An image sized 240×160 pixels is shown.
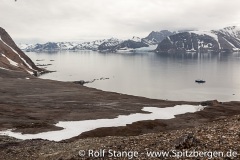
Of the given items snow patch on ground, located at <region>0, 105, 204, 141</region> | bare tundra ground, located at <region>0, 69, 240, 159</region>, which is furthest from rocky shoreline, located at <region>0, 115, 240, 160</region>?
snow patch on ground, located at <region>0, 105, 204, 141</region>

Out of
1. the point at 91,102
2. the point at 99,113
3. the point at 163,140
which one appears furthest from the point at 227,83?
the point at 163,140

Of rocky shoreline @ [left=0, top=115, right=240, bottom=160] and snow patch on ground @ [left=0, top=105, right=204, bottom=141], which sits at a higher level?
rocky shoreline @ [left=0, top=115, right=240, bottom=160]

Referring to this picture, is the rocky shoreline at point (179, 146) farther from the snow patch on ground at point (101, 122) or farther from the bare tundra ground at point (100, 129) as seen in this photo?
the snow patch on ground at point (101, 122)

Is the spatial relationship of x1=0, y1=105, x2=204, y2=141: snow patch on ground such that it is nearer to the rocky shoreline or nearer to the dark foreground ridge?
the dark foreground ridge

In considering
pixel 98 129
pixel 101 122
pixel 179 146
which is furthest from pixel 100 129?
pixel 179 146

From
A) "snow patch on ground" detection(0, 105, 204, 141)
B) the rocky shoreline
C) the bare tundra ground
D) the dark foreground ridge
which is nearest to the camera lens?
the rocky shoreline

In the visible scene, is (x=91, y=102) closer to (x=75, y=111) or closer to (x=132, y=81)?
(x=75, y=111)

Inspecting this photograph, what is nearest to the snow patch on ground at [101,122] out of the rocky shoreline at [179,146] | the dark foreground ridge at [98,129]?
the dark foreground ridge at [98,129]

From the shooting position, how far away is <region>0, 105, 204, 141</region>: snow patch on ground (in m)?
52.0

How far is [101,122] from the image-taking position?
65125mm

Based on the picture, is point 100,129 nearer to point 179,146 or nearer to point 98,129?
point 98,129

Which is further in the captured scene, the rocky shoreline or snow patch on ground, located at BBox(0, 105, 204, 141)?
snow patch on ground, located at BBox(0, 105, 204, 141)

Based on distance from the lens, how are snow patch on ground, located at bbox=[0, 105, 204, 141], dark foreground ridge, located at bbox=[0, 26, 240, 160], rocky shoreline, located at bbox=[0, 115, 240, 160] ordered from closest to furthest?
1. rocky shoreline, located at bbox=[0, 115, 240, 160]
2. dark foreground ridge, located at bbox=[0, 26, 240, 160]
3. snow patch on ground, located at bbox=[0, 105, 204, 141]

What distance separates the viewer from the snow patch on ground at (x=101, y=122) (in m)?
52.0
